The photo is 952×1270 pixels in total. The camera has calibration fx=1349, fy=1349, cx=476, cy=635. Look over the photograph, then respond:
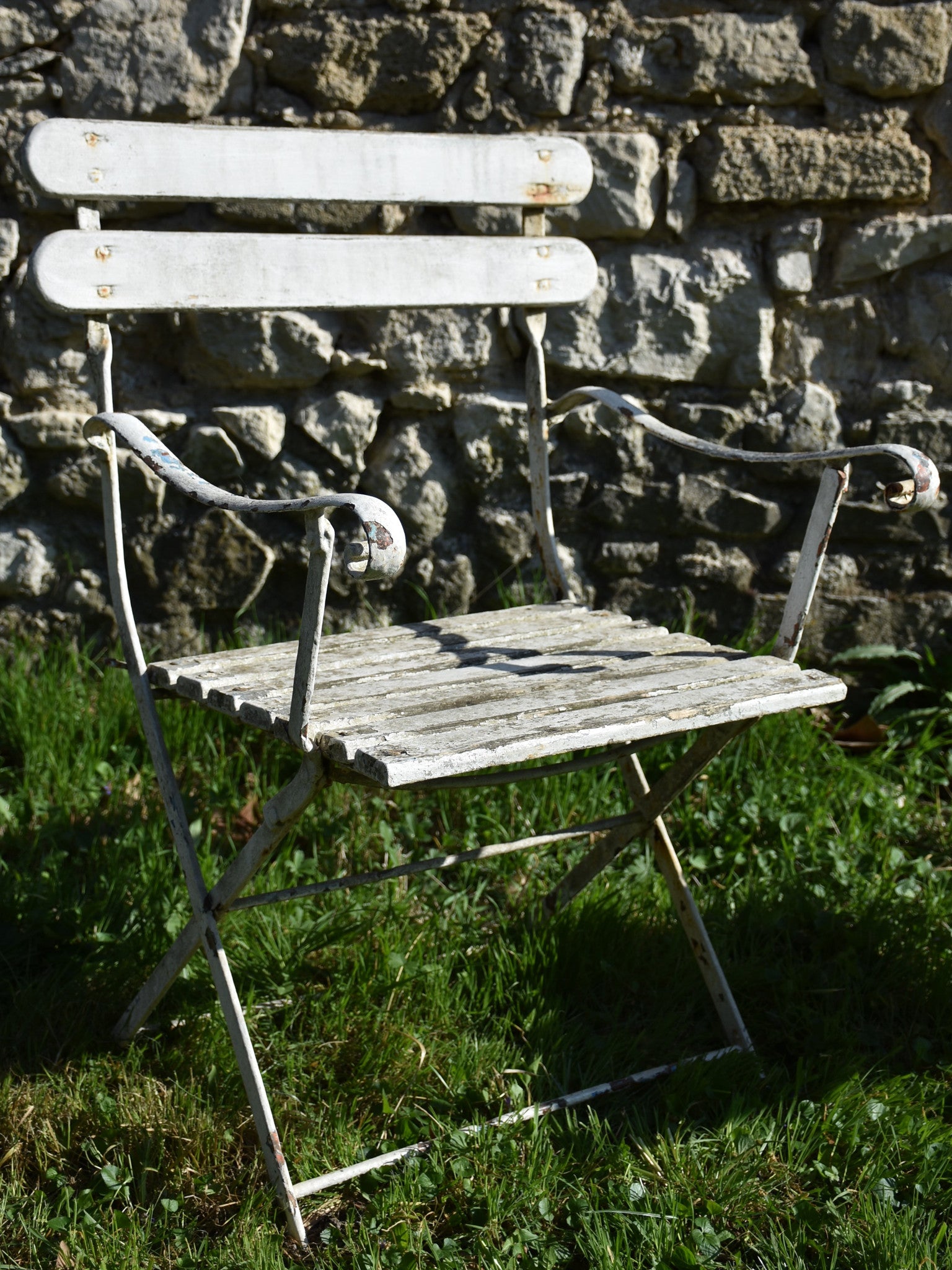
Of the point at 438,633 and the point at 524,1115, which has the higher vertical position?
the point at 438,633

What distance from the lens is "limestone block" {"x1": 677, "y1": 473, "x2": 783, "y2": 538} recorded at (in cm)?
272

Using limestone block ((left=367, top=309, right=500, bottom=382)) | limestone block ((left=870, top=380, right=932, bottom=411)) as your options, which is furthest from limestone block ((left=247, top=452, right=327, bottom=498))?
limestone block ((left=870, top=380, right=932, bottom=411))

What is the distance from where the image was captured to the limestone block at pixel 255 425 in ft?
8.20

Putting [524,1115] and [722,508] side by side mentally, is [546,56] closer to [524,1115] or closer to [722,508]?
[722,508]

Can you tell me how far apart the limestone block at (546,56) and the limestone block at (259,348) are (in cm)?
55

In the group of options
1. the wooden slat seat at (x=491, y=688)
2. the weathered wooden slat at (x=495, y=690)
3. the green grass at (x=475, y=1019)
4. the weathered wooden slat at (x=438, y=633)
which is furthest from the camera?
the weathered wooden slat at (x=438, y=633)

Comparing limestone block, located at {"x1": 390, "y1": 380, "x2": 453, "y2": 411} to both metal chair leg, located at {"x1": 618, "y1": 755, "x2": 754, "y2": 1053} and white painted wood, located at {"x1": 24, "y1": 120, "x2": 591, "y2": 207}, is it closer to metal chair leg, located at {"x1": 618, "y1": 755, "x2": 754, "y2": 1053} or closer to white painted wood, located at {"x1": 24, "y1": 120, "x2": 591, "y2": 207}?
white painted wood, located at {"x1": 24, "y1": 120, "x2": 591, "y2": 207}

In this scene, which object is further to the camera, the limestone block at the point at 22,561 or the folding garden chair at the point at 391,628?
the limestone block at the point at 22,561

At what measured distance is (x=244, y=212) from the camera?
7.98ft

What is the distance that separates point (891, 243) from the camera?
2.68 m

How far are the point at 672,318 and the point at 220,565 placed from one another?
100 centimetres

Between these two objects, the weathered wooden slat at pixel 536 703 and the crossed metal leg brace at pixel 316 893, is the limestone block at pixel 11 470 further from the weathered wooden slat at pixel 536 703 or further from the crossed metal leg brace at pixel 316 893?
the weathered wooden slat at pixel 536 703

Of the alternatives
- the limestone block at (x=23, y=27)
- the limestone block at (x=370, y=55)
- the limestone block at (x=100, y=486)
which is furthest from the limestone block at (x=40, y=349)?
the limestone block at (x=370, y=55)

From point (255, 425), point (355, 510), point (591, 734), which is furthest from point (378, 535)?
point (255, 425)
